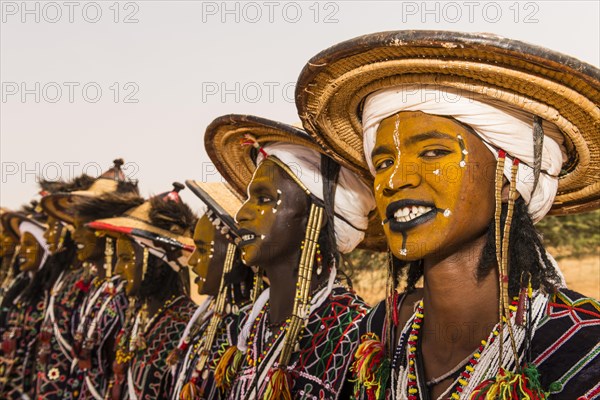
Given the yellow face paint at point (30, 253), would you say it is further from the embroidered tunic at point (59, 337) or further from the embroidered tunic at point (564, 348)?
the embroidered tunic at point (564, 348)

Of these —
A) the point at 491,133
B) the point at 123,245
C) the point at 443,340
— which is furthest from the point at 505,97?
the point at 123,245

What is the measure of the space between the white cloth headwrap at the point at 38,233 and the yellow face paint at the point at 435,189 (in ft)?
24.1

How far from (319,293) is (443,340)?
1171 millimetres

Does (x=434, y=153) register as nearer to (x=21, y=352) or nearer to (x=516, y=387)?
(x=516, y=387)

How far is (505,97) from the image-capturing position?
235 centimetres

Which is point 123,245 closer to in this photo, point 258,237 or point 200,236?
point 200,236

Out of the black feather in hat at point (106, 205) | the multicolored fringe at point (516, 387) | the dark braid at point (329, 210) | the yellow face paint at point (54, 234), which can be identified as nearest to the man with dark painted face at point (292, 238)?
the dark braid at point (329, 210)

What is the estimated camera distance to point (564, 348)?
2211mm

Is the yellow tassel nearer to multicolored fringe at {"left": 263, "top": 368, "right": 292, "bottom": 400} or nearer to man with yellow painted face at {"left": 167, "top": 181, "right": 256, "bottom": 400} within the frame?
multicolored fringe at {"left": 263, "top": 368, "right": 292, "bottom": 400}

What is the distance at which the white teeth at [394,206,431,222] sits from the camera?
246 cm

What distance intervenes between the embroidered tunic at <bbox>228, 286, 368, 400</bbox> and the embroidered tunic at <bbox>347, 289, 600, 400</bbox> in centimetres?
99

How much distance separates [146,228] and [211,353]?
1.86 meters

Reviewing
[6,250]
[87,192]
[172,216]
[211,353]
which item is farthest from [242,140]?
[6,250]

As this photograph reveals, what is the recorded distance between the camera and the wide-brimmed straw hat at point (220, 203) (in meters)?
4.64
